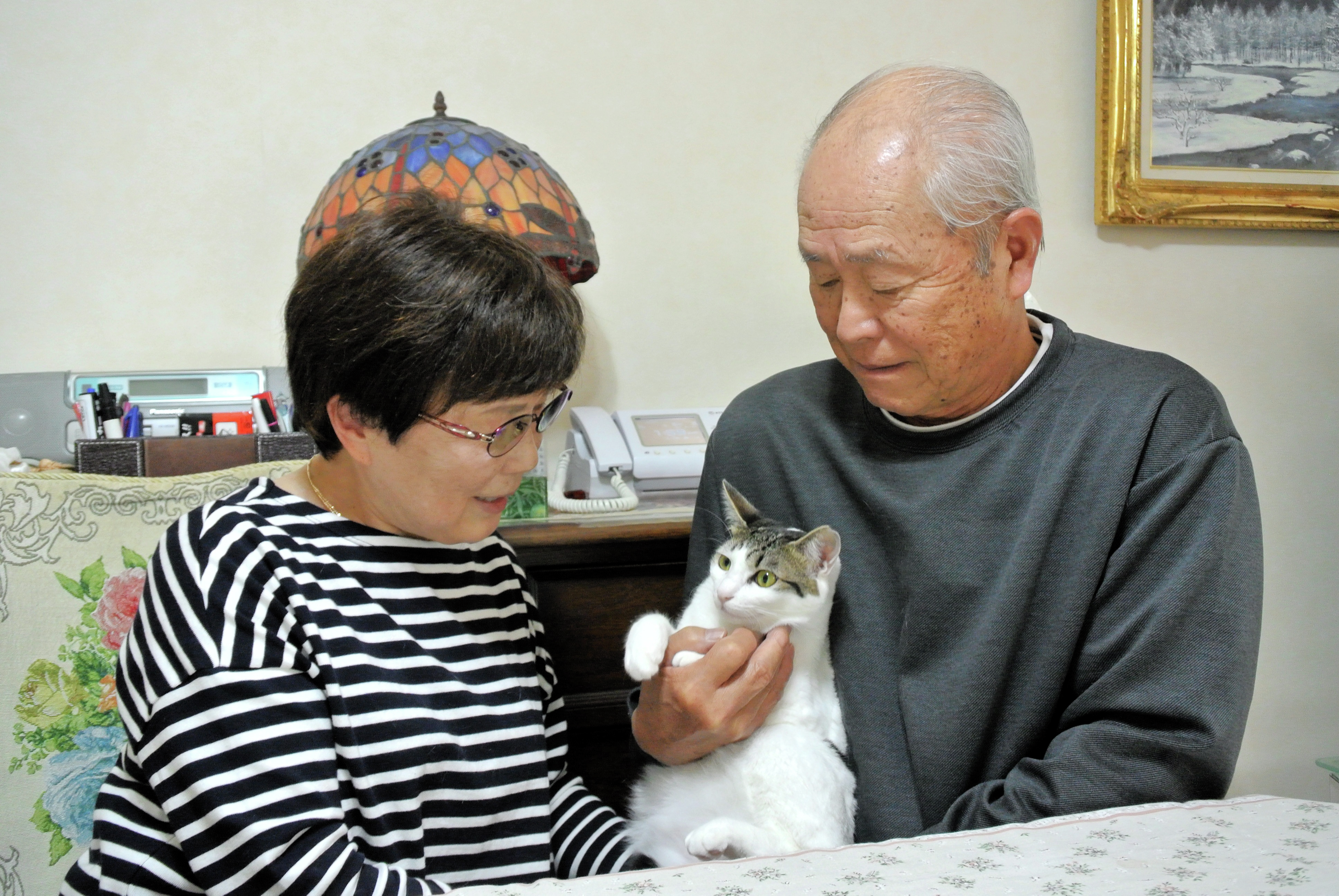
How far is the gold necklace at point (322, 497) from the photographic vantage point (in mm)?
980

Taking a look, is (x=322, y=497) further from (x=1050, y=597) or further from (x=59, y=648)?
(x=1050, y=597)

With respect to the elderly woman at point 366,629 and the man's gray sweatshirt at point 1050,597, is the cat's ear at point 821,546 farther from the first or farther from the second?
the elderly woman at point 366,629

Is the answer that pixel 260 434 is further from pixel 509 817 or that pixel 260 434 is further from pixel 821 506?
pixel 821 506

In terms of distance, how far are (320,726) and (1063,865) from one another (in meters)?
0.63

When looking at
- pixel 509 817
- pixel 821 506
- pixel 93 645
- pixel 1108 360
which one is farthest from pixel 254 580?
pixel 1108 360

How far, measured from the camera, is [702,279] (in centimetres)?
196

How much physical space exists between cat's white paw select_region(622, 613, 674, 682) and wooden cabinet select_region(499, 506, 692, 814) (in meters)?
0.23

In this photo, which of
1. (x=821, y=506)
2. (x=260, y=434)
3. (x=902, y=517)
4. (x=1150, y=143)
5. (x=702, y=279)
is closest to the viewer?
(x=902, y=517)

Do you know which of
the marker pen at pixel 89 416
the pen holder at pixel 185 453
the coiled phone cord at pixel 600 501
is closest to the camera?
the pen holder at pixel 185 453

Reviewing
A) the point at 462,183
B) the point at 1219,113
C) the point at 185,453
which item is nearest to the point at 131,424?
the point at 185,453

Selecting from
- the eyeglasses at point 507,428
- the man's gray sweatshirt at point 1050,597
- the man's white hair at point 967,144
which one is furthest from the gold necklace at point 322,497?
Result: the man's white hair at point 967,144

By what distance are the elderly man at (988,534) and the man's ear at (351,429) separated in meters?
0.43

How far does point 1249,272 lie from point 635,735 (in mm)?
1947

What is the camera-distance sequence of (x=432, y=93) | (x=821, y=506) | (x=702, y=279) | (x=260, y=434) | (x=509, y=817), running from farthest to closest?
(x=702, y=279) < (x=432, y=93) < (x=260, y=434) < (x=821, y=506) < (x=509, y=817)
